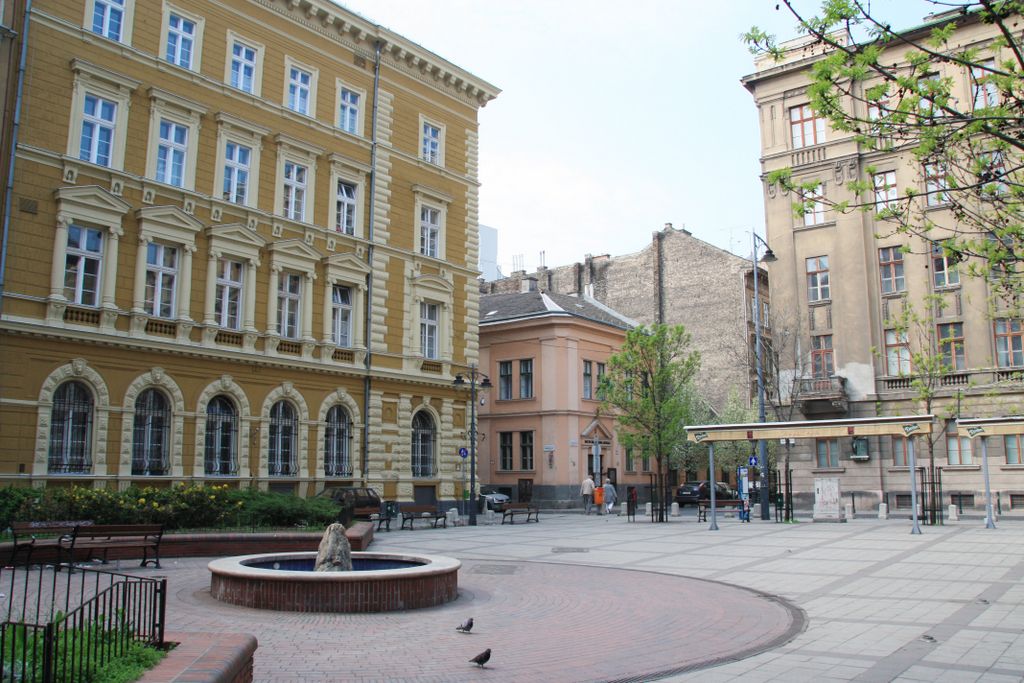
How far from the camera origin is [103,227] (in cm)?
2467

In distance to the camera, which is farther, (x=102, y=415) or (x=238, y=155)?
(x=238, y=155)

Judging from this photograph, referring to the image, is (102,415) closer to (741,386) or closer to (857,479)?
(857,479)

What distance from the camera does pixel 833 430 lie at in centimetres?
2658

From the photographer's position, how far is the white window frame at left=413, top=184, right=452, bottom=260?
117 feet

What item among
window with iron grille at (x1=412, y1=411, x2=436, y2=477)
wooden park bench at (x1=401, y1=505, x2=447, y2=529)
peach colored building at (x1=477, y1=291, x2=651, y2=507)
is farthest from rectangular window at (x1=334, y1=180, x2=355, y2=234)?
peach colored building at (x1=477, y1=291, x2=651, y2=507)

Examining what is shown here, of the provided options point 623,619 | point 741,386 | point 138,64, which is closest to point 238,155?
point 138,64

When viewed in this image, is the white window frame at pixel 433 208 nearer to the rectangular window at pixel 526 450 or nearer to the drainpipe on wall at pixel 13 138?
the rectangular window at pixel 526 450

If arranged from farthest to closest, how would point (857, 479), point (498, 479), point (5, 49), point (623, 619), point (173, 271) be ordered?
point (498, 479) → point (857, 479) → point (173, 271) → point (5, 49) → point (623, 619)

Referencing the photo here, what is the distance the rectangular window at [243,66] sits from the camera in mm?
29344

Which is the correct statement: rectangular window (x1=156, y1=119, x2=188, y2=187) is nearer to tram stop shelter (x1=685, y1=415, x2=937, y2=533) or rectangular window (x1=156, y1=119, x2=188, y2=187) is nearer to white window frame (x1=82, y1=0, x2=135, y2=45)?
white window frame (x1=82, y1=0, x2=135, y2=45)

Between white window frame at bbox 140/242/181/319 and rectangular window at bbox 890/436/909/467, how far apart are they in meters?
31.3

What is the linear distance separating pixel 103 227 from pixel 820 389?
104ft

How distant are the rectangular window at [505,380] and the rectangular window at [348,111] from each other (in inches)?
720

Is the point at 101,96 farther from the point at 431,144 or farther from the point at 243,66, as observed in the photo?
the point at 431,144
